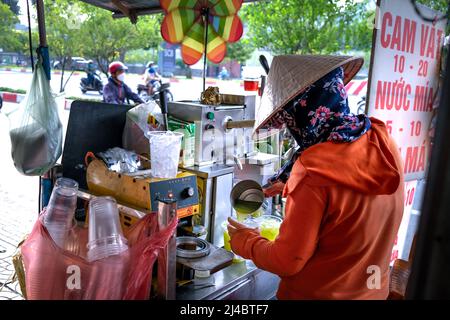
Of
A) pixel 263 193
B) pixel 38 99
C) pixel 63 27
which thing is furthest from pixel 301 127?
pixel 63 27

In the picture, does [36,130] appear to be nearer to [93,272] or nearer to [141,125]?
[141,125]

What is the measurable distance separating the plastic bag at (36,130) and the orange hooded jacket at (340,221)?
1262mm

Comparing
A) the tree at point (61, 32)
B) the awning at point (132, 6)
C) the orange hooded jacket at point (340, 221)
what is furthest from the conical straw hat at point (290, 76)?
the tree at point (61, 32)

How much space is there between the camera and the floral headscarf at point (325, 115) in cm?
117

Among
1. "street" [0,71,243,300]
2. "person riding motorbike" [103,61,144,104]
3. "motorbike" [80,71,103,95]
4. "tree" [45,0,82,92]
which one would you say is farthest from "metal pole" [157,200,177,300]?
"motorbike" [80,71,103,95]

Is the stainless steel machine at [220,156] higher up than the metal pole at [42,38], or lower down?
lower down

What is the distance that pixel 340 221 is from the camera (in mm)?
1144

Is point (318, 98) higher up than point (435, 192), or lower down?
higher up

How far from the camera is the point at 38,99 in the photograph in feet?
6.76

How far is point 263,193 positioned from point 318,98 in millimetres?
615

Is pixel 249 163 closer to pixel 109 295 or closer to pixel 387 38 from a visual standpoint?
pixel 387 38

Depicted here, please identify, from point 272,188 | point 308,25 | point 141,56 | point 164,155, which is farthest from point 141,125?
point 141,56

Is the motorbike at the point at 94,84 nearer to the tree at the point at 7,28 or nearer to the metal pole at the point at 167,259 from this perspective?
the tree at the point at 7,28

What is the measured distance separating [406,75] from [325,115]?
91 centimetres
